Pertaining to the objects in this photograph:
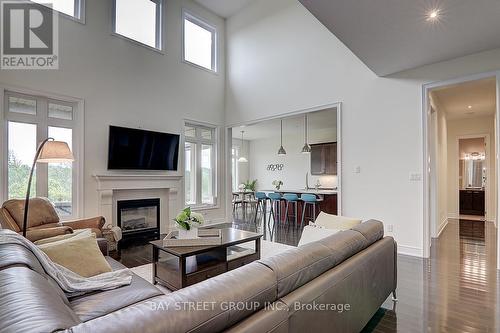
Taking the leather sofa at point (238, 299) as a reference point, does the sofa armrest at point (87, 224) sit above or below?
below

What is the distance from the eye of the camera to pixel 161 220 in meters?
5.93

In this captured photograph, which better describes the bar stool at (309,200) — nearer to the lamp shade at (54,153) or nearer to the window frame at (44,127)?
the window frame at (44,127)

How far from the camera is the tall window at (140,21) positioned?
5484mm

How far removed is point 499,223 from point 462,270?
877mm

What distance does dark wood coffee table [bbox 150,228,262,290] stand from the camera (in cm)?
270

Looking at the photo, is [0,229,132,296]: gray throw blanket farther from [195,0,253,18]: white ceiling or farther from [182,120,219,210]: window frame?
[195,0,253,18]: white ceiling

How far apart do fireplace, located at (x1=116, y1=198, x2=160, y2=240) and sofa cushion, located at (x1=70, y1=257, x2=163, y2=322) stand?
3654 mm

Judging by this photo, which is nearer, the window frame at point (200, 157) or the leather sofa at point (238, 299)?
the leather sofa at point (238, 299)

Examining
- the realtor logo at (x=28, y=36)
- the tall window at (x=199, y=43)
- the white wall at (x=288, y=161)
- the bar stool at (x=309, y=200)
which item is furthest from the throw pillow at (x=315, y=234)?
the white wall at (x=288, y=161)

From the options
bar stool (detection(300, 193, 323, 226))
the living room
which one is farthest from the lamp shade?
bar stool (detection(300, 193, 323, 226))

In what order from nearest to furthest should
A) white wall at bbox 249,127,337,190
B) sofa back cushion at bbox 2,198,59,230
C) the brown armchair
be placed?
1. the brown armchair
2. sofa back cushion at bbox 2,198,59,230
3. white wall at bbox 249,127,337,190

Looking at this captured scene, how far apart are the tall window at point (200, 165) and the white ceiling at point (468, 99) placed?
4.93 m

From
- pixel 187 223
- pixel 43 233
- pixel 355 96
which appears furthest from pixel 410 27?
pixel 43 233

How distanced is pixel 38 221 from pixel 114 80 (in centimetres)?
288
